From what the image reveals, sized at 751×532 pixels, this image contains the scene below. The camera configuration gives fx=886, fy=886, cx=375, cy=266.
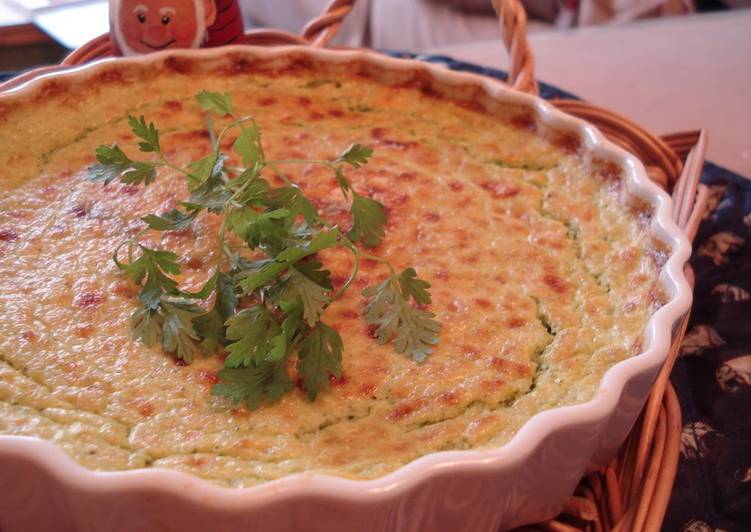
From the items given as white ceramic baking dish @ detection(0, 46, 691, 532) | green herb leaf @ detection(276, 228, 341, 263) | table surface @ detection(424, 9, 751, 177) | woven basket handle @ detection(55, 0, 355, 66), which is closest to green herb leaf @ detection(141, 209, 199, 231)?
green herb leaf @ detection(276, 228, 341, 263)

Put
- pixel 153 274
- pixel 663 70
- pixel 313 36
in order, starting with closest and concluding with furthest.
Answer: pixel 153 274 < pixel 313 36 < pixel 663 70

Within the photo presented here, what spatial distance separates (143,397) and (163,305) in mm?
132

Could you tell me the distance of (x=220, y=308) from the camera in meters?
1.20

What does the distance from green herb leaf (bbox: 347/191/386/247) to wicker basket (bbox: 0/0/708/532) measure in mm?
480

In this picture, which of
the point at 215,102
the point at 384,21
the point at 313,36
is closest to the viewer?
the point at 215,102

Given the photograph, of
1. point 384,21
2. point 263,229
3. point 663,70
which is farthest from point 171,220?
point 384,21

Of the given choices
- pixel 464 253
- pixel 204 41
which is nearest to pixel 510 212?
pixel 464 253

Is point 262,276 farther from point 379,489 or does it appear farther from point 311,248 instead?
point 379,489

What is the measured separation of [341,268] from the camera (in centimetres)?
139

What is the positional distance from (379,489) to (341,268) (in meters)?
0.51

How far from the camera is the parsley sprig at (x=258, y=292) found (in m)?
1.12

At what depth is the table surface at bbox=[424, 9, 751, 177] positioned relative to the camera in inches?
107

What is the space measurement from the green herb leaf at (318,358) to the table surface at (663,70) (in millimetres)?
1766

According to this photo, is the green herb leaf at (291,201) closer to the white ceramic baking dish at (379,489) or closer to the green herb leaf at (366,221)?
the green herb leaf at (366,221)
